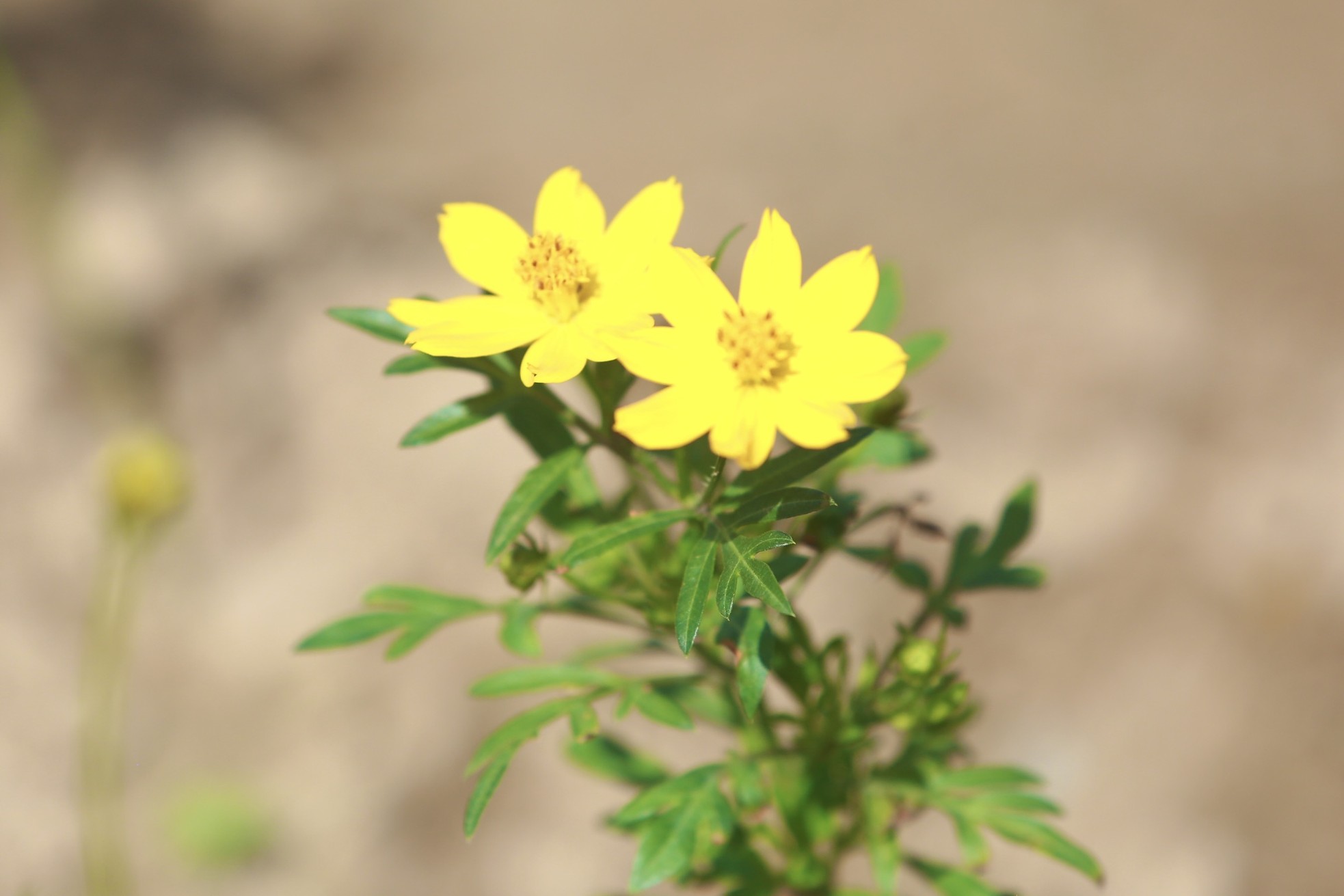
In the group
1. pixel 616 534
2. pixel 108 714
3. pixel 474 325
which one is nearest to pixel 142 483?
pixel 108 714

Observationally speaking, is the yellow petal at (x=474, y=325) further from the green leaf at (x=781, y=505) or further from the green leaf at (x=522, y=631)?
the green leaf at (x=522, y=631)

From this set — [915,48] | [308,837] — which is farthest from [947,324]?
[308,837]

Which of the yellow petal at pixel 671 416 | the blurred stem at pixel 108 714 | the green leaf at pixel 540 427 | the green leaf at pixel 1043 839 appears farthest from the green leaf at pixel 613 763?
the blurred stem at pixel 108 714

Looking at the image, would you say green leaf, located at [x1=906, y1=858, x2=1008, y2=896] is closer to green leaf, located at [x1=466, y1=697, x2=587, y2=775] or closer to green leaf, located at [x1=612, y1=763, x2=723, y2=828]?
green leaf, located at [x1=612, y1=763, x2=723, y2=828]

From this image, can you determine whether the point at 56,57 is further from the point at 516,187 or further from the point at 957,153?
the point at 957,153

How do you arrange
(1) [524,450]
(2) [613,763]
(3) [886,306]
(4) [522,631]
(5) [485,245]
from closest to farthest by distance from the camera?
(5) [485,245] → (4) [522,631] → (3) [886,306] → (2) [613,763] → (1) [524,450]

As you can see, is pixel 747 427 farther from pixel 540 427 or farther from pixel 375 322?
pixel 375 322
